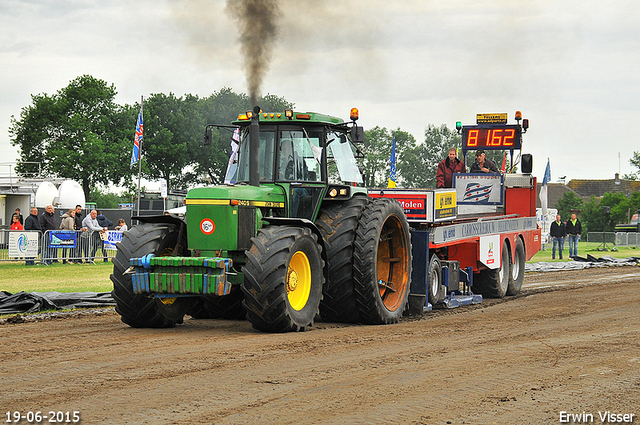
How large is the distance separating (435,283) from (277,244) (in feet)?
14.1

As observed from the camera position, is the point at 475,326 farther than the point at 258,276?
Yes

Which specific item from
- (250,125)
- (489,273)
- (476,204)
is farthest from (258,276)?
(476,204)

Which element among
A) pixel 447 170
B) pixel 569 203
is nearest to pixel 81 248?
pixel 447 170

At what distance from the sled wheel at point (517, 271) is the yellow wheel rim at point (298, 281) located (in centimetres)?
744

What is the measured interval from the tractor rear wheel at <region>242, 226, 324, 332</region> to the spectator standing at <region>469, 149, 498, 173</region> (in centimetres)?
801

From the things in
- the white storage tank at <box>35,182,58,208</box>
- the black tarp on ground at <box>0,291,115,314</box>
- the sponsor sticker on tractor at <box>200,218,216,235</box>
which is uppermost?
the white storage tank at <box>35,182,58,208</box>

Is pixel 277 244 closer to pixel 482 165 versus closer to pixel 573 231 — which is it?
pixel 482 165

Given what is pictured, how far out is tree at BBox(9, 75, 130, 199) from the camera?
55.7 m

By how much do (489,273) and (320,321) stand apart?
17.9 feet

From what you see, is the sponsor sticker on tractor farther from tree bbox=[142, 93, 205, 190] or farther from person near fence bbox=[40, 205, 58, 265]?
tree bbox=[142, 93, 205, 190]

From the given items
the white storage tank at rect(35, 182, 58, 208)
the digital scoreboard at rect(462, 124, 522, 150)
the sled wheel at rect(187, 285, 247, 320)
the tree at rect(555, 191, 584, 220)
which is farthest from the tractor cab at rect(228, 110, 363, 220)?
the tree at rect(555, 191, 584, 220)

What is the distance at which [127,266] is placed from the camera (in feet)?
29.1

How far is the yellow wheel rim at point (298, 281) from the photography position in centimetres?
877

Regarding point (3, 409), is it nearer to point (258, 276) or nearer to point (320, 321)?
point (258, 276)
